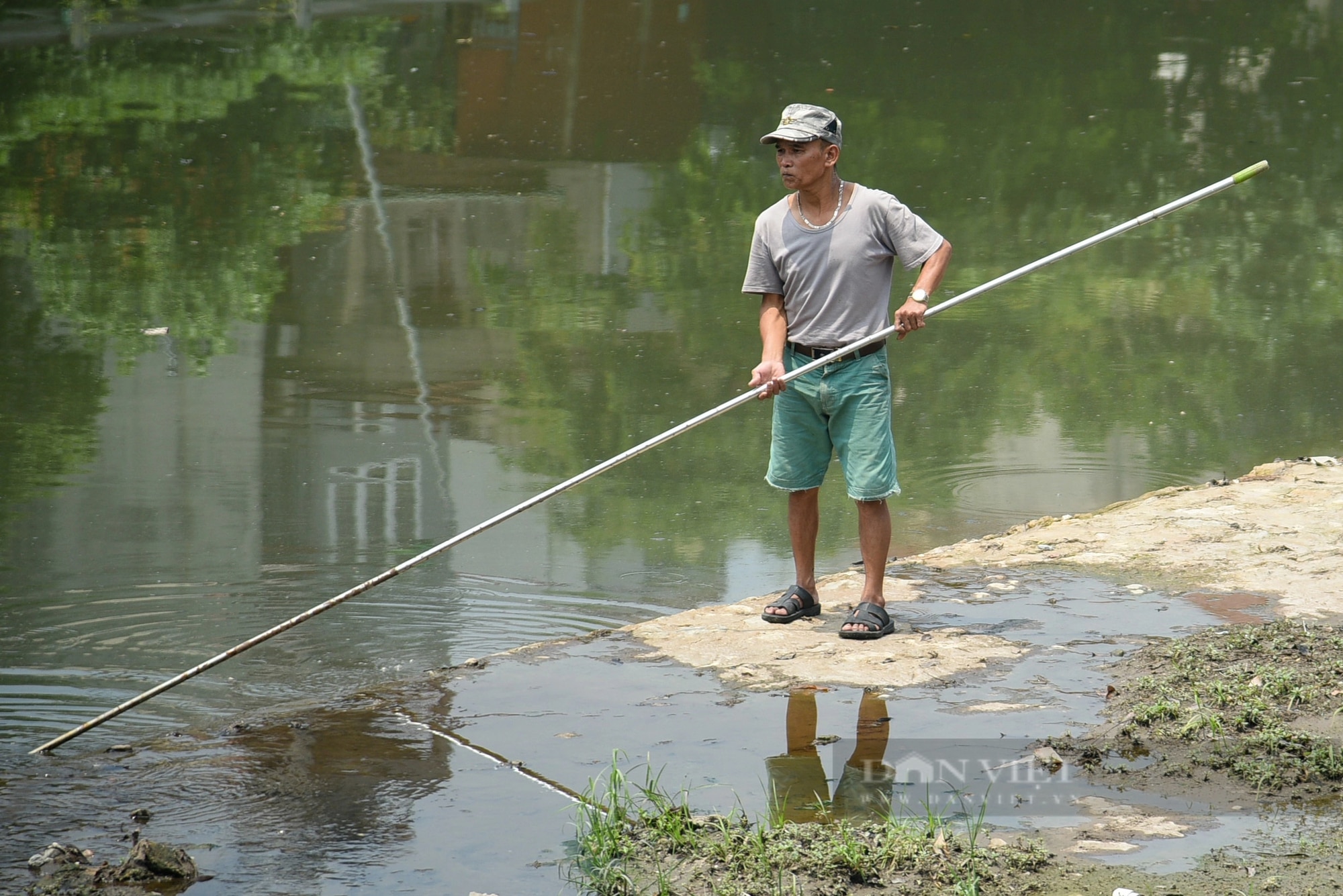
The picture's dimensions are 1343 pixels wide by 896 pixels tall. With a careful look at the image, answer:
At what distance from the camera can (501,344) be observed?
9.36 meters

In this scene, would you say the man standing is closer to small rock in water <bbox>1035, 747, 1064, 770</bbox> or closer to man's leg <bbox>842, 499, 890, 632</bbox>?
man's leg <bbox>842, 499, 890, 632</bbox>

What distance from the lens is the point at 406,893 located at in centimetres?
339

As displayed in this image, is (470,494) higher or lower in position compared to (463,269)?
lower

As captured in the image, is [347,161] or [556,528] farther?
[347,161]

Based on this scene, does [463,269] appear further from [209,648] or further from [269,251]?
[209,648]

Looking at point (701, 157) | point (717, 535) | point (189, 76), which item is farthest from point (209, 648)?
point (189, 76)

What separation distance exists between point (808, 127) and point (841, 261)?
448 mm

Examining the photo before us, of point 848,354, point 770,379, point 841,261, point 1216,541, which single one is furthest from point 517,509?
point 1216,541

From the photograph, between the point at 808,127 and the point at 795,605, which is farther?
the point at 795,605

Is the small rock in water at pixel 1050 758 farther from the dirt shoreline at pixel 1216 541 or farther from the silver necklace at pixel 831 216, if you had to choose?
the silver necklace at pixel 831 216

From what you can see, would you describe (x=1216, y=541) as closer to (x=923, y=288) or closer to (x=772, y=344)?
(x=923, y=288)

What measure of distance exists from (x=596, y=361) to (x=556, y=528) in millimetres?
2447

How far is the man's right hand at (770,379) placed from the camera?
503 cm

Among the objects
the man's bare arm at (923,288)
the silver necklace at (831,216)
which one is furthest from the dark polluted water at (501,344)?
the silver necklace at (831,216)
